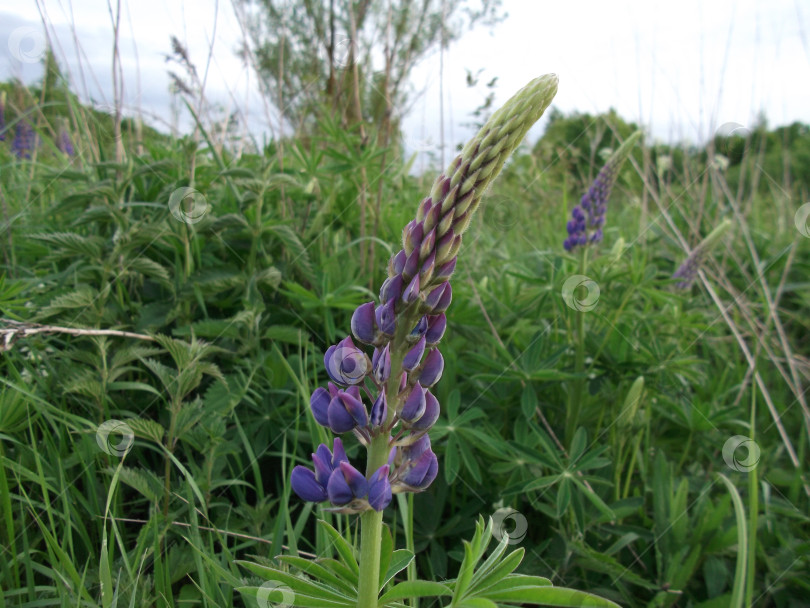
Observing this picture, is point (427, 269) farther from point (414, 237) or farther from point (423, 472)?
point (423, 472)

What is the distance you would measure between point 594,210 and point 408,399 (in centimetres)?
174

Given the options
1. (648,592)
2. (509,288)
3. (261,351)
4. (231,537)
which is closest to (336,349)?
(231,537)

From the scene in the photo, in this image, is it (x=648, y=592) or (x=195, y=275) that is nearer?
(x=648, y=592)

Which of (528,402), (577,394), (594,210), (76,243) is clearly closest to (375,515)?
(528,402)

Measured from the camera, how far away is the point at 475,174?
0.86 metres

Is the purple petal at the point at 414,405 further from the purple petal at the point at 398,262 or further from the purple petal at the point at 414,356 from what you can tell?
the purple petal at the point at 398,262

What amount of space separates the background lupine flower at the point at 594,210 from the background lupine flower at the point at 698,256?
0.49 metres

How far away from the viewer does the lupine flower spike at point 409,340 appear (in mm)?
882

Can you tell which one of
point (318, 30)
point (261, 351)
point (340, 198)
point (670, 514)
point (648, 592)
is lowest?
point (648, 592)

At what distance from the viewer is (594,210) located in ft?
7.84

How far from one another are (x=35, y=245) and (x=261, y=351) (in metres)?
1.13

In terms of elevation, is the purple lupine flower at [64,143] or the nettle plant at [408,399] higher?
the purple lupine flower at [64,143]

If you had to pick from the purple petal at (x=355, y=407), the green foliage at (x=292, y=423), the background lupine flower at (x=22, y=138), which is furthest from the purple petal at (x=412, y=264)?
the background lupine flower at (x=22, y=138)

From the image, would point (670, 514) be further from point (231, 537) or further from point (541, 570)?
point (231, 537)
